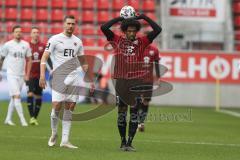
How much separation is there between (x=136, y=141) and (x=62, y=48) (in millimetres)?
2665

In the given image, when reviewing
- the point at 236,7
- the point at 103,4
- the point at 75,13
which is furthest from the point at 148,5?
the point at 236,7

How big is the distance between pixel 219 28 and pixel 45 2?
831 cm

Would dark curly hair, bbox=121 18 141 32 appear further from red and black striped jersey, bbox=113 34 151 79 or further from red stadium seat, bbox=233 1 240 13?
red stadium seat, bbox=233 1 240 13

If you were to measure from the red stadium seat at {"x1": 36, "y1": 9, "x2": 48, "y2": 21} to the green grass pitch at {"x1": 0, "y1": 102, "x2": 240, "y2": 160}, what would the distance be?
1299 cm

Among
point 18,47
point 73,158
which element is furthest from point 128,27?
point 18,47

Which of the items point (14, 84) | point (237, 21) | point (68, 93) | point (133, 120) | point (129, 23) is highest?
point (237, 21)

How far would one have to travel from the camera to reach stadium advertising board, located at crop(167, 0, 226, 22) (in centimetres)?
3219

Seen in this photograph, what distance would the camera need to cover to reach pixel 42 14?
1314 inches

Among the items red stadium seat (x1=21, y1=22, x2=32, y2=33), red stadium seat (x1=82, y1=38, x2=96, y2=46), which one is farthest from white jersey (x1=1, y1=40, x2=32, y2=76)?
red stadium seat (x1=82, y1=38, x2=96, y2=46)

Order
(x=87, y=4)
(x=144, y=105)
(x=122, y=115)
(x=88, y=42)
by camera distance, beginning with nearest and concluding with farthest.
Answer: (x=122, y=115)
(x=144, y=105)
(x=88, y=42)
(x=87, y=4)

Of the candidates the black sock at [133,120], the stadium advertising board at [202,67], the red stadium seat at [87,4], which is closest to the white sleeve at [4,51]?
the black sock at [133,120]

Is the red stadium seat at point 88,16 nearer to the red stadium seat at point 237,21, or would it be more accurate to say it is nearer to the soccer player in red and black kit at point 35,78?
the red stadium seat at point 237,21

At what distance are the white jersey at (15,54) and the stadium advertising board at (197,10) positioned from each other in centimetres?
1563

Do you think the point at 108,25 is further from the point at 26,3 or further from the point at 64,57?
the point at 26,3
